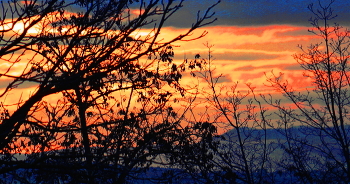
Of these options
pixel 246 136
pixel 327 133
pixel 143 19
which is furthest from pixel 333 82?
pixel 143 19

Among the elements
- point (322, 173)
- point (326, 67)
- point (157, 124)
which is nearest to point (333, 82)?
point (326, 67)

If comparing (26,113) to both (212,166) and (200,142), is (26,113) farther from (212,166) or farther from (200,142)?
(212,166)

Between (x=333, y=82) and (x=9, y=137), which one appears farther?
(x=333, y=82)

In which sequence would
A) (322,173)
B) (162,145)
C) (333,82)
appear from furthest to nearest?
1. (322,173)
2. (333,82)
3. (162,145)

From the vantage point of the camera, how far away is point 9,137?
6.54 metres

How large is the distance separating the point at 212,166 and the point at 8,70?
12.1m

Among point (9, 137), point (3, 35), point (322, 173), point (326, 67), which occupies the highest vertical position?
point (326, 67)

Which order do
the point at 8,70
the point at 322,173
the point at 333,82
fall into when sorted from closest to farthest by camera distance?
the point at 8,70, the point at 333,82, the point at 322,173

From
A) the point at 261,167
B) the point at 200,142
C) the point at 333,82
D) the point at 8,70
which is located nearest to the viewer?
the point at 8,70

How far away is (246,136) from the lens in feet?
82.3

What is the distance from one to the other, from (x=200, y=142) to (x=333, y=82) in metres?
7.34

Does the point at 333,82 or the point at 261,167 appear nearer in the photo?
the point at 333,82

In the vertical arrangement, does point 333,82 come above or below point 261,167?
above

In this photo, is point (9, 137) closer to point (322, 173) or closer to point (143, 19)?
point (143, 19)
